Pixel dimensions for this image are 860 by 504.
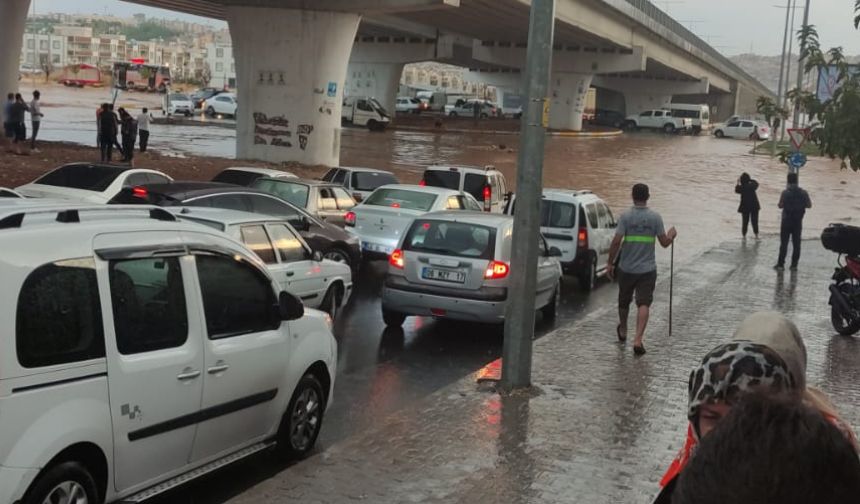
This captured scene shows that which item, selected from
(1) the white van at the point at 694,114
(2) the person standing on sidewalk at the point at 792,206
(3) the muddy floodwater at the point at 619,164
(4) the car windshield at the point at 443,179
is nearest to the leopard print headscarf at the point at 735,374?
(2) the person standing on sidewalk at the point at 792,206

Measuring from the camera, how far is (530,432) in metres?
7.45

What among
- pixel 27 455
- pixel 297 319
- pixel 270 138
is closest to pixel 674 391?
pixel 297 319

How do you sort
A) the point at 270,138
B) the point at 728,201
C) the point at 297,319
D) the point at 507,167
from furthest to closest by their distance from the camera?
the point at 507,167
the point at 728,201
the point at 270,138
the point at 297,319

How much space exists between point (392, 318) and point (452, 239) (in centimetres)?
121

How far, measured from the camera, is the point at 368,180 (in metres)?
22.3

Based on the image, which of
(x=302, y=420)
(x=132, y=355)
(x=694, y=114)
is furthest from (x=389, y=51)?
(x=132, y=355)

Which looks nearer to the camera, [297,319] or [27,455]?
[27,455]

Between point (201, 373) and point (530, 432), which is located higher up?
point (201, 373)

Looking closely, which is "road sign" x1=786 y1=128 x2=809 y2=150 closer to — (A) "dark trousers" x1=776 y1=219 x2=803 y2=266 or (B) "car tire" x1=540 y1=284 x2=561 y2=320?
(A) "dark trousers" x1=776 y1=219 x2=803 y2=266

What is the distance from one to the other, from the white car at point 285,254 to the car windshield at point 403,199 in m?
4.89

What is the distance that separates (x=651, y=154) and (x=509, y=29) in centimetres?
1069

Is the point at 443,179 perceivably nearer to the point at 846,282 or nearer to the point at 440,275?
the point at 440,275

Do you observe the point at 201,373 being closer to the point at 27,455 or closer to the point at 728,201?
the point at 27,455

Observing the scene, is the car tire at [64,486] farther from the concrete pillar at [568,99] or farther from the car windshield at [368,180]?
the concrete pillar at [568,99]
